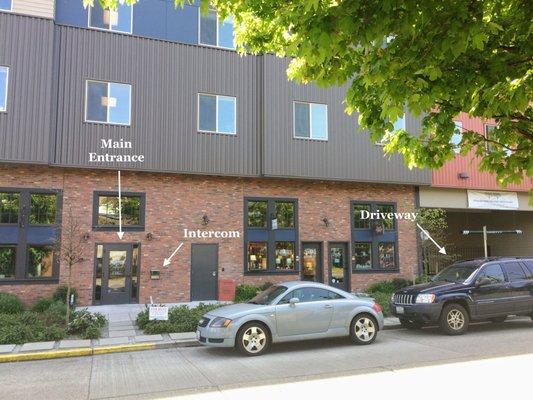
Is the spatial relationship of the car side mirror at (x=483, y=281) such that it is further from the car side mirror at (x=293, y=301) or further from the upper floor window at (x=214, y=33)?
the upper floor window at (x=214, y=33)

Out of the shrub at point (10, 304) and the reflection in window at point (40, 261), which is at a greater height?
the reflection in window at point (40, 261)

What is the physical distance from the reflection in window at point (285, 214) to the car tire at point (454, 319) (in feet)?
27.7

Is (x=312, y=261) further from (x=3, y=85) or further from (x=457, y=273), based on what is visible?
(x=3, y=85)

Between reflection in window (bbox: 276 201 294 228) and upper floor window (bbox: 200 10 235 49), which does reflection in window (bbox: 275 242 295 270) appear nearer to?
reflection in window (bbox: 276 201 294 228)

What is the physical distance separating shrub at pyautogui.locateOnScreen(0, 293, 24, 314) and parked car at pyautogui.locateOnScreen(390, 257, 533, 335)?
10796 mm

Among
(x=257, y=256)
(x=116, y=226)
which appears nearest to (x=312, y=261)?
(x=257, y=256)

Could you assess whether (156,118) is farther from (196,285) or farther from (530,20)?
(530,20)

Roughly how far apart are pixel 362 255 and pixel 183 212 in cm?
776

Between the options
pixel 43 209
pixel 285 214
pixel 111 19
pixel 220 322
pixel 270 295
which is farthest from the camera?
pixel 285 214

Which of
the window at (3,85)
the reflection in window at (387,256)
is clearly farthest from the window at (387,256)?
the window at (3,85)

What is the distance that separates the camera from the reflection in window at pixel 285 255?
18953 mm

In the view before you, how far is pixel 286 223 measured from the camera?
19312mm

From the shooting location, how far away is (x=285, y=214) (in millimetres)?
19312

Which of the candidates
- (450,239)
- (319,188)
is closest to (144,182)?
(319,188)
